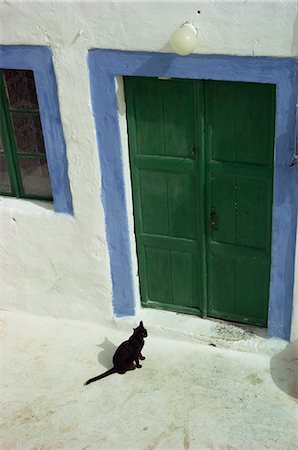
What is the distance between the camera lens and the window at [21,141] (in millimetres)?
5645

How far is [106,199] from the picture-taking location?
18.1ft

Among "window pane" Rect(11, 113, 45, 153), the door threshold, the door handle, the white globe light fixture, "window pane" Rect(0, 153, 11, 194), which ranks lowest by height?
the door threshold

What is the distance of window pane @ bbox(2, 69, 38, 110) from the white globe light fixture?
1.65 meters

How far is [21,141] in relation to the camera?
5898 mm

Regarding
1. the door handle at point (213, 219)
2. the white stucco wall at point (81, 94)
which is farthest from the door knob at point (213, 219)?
the white stucco wall at point (81, 94)

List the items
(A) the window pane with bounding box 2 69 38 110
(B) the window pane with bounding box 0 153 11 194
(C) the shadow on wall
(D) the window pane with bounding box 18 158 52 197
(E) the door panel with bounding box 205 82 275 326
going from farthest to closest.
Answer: (B) the window pane with bounding box 0 153 11 194
(D) the window pane with bounding box 18 158 52 197
(A) the window pane with bounding box 2 69 38 110
(C) the shadow on wall
(E) the door panel with bounding box 205 82 275 326

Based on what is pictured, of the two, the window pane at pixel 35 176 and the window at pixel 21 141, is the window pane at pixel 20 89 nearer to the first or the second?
the window at pixel 21 141

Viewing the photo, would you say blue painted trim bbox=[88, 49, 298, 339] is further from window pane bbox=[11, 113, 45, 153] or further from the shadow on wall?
window pane bbox=[11, 113, 45, 153]

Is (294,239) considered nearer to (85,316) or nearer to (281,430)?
(281,430)

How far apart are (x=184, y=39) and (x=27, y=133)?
2.06 meters

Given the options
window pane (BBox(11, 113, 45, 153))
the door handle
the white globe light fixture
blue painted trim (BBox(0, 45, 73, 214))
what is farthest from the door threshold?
the white globe light fixture

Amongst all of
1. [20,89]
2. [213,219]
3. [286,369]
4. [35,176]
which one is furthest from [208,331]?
[20,89]

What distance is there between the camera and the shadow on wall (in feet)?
17.5

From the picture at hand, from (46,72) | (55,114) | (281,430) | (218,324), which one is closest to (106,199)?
(55,114)
